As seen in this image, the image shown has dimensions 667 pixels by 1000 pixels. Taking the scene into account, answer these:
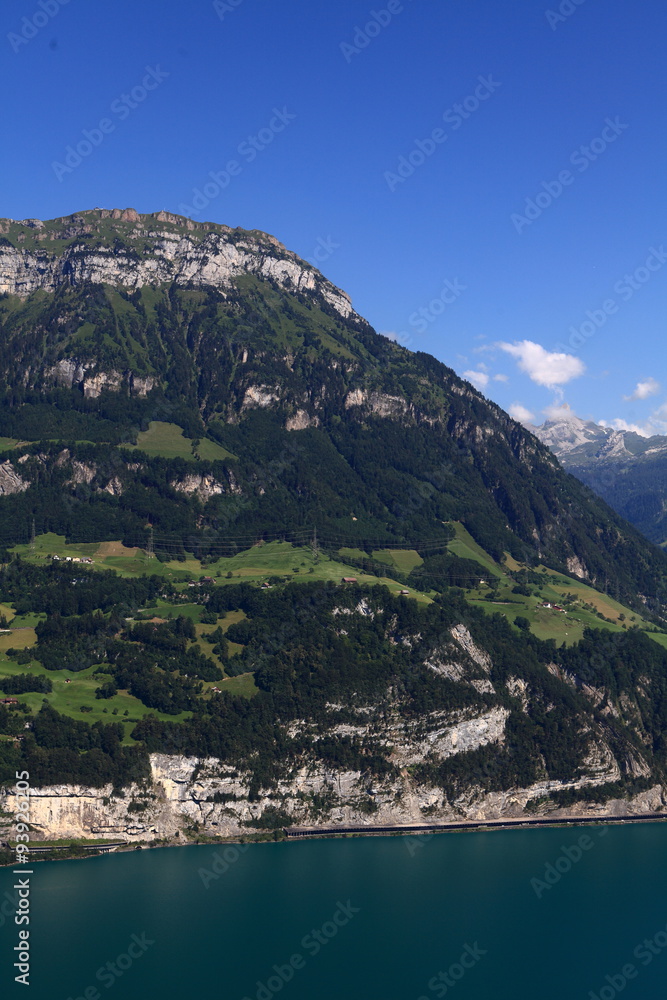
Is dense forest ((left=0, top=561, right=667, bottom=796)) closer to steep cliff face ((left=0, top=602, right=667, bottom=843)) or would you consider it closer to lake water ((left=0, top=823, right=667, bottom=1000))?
steep cliff face ((left=0, top=602, right=667, bottom=843))

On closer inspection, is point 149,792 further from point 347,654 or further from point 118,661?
point 347,654

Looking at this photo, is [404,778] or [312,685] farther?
[312,685]

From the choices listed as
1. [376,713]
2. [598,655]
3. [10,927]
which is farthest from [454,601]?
[10,927]

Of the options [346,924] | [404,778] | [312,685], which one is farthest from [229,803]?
[346,924]

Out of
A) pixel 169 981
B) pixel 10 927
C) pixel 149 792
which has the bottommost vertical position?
pixel 169 981

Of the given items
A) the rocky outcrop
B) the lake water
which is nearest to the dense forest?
the rocky outcrop

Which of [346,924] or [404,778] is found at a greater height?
[404,778]

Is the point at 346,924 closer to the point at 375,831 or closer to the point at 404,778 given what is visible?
the point at 375,831
